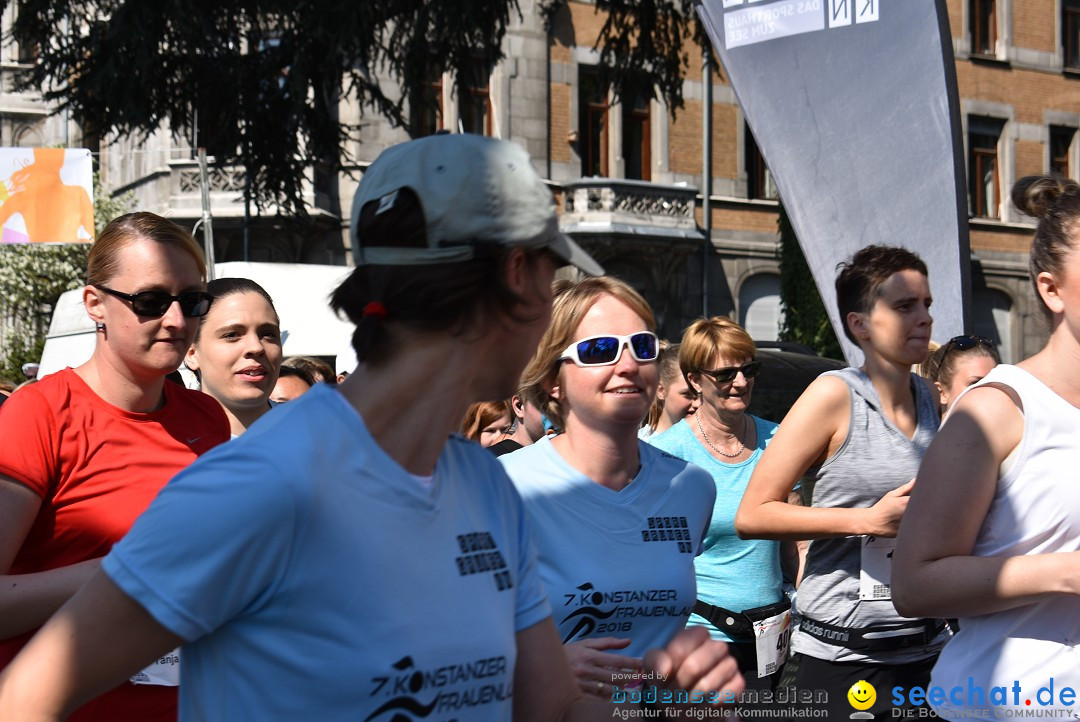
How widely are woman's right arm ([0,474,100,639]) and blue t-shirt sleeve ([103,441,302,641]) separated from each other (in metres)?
1.15

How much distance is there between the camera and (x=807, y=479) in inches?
162

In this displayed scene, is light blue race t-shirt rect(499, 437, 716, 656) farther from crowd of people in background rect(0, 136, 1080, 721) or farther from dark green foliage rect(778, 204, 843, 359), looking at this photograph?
dark green foliage rect(778, 204, 843, 359)

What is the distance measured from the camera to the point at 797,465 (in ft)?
12.5

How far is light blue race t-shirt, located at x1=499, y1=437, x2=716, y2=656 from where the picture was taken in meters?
2.88

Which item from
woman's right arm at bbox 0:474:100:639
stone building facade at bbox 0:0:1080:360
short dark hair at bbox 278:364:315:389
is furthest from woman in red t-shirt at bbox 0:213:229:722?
stone building facade at bbox 0:0:1080:360

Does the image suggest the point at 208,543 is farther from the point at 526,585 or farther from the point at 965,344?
the point at 965,344

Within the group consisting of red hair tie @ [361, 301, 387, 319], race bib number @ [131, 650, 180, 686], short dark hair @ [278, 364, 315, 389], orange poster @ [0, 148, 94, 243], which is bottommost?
race bib number @ [131, 650, 180, 686]

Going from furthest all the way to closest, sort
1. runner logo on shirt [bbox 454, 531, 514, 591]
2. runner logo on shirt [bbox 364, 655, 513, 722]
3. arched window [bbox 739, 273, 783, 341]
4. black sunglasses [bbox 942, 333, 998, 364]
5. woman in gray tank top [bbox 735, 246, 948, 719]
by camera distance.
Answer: arched window [bbox 739, 273, 783, 341]
black sunglasses [bbox 942, 333, 998, 364]
woman in gray tank top [bbox 735, 246, 948, 719]
runner logo on shirt [bbox 454, 531, 514, 591]
runner logo on shirt [bbox 364, 655, 513, 722]

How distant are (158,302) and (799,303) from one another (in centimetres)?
2282

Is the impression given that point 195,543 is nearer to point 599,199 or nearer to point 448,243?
point 448,243

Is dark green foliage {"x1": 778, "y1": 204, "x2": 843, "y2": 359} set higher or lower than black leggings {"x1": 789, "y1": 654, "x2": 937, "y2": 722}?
higher

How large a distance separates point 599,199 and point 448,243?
24.1 metres

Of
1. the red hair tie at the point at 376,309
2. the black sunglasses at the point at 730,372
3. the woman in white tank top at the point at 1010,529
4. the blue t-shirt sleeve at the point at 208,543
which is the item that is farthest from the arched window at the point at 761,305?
the blue t-shirt sleeve at the point at 208,543

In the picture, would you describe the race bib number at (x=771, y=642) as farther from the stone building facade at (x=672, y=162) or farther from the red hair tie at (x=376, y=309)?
the stone building facade at (x=672, y=162)
